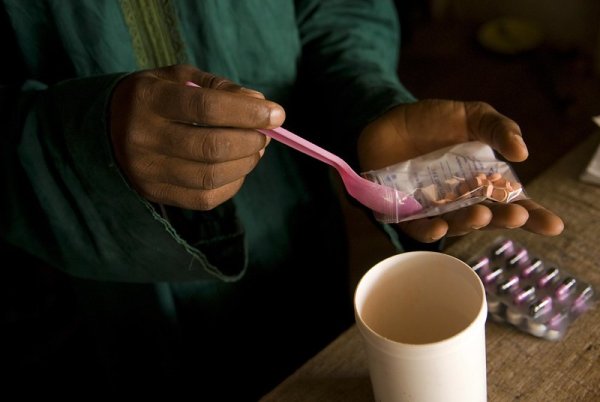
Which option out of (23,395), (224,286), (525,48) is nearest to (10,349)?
(23,395)

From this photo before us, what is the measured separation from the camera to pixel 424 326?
469 millimetres

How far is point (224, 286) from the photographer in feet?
2.45

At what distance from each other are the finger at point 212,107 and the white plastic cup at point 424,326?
0.13 metres

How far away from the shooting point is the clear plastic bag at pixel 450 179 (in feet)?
1.81

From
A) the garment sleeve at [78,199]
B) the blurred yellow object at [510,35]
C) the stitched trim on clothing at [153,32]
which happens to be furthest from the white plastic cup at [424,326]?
the blurred yellow object at [510,35]

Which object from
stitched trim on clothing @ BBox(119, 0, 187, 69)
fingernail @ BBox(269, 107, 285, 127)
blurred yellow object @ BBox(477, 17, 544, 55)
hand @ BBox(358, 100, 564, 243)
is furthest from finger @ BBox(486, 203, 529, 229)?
blurred yellow object @ BBox(477, 17, 544, 55)

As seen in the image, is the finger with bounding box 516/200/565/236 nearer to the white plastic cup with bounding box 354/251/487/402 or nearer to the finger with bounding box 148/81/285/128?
the white plastic cup with bounding box 354/251/487/402

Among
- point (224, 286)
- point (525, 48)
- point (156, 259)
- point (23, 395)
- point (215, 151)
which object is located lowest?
point (525, 48)

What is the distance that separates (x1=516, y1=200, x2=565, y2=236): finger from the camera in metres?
0.51

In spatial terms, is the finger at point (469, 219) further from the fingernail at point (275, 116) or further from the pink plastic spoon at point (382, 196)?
the fingernail at point (275, 116)

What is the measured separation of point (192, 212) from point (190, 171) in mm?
177

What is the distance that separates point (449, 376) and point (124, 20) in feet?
1.52

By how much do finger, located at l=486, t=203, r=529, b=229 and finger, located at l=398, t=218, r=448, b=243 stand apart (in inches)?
1.6

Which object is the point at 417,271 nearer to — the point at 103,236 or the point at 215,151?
the point at 215,151
